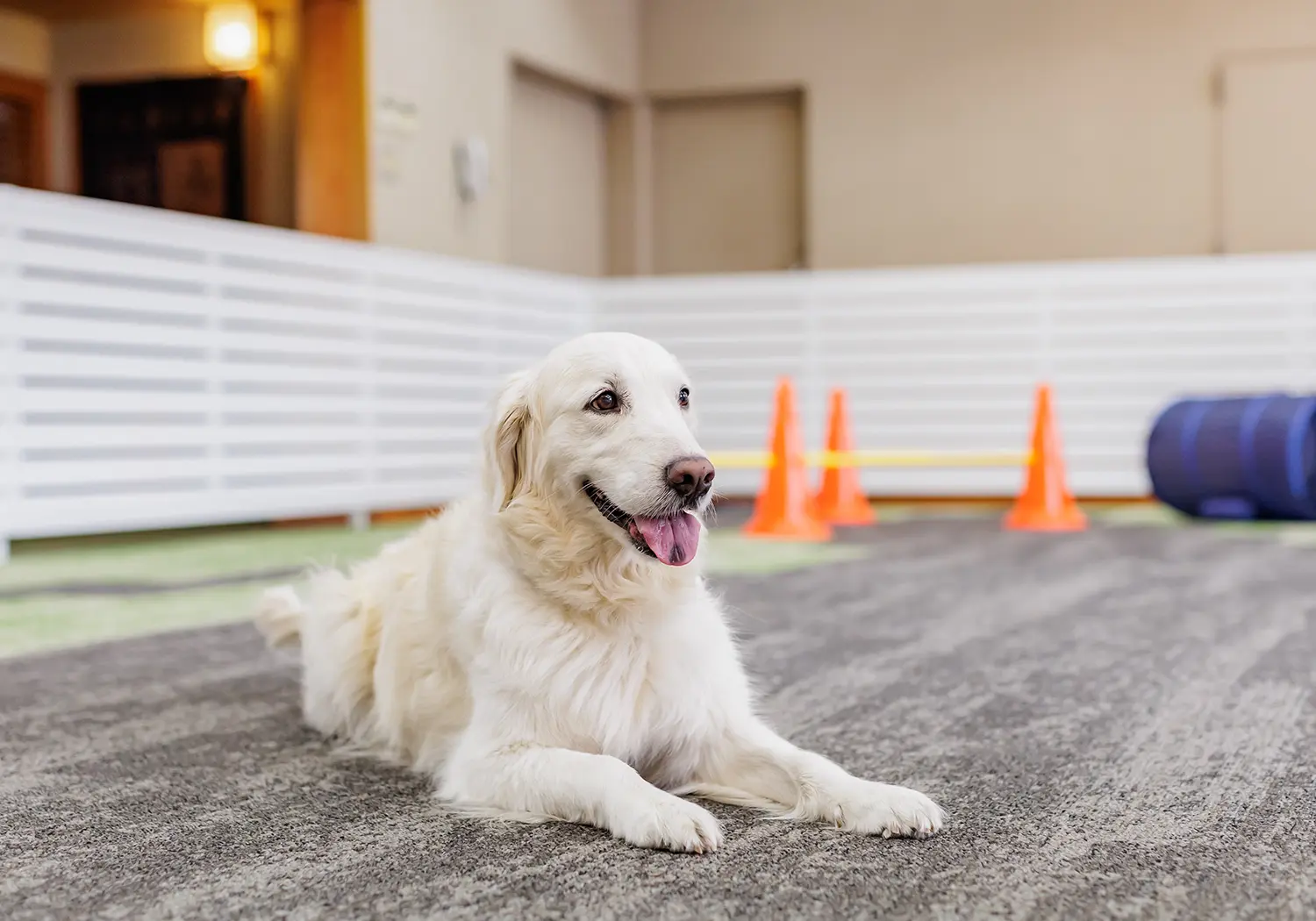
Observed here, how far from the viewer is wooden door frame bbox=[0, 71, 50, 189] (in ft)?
33.7

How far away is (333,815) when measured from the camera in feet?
6.64

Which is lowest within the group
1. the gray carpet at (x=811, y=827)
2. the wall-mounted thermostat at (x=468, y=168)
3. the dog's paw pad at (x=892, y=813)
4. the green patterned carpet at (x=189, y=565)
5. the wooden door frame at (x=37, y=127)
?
the green patterned carpet at (x=189, y=565)

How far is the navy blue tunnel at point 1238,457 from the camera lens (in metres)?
6.96

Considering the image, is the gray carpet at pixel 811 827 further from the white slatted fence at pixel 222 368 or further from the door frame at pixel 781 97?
the door frame at pixel 781 97

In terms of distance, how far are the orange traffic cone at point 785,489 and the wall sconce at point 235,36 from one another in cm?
501

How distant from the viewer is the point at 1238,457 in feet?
23.2

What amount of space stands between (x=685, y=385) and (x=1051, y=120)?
970 centimetres

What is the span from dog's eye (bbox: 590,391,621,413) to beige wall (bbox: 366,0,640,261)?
6637mm

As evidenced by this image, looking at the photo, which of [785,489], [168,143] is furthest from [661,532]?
[168,143]

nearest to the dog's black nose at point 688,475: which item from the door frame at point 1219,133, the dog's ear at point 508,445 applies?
the dog's ear at point 508,445

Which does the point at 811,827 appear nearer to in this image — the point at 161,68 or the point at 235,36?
the point at 235,36

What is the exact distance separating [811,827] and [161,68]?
967 cm

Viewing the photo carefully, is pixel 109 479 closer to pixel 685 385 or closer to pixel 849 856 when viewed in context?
pixel 685 385

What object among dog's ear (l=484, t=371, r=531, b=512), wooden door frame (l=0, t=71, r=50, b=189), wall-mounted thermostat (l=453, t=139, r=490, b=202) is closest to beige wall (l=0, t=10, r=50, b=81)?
wooden door frame (l=0, t=71, r=50, b=189)
